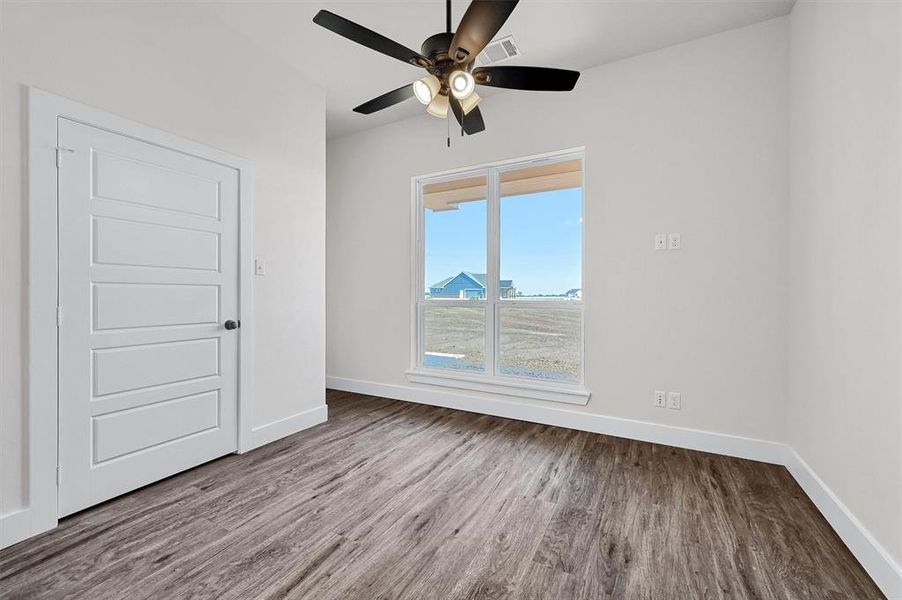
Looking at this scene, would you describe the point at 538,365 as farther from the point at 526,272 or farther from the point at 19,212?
the point at 19,212

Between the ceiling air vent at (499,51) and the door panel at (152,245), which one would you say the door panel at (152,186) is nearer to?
the door panel at (152,245)

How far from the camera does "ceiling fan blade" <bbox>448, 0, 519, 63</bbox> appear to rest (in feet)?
4.72

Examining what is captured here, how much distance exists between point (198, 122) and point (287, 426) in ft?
7.43

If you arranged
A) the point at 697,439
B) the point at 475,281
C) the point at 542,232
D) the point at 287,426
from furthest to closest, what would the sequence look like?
1. the point at 475,281
2. the point at 542,232
3. the point at 287,426
4. the point at 697,439

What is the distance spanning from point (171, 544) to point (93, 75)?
2.39m

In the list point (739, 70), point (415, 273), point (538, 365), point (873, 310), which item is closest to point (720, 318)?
point (873, 310)

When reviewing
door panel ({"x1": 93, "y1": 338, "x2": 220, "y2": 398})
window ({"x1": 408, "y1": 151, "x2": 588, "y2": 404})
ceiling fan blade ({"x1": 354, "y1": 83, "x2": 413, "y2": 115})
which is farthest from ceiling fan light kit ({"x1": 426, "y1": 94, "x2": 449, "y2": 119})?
door panel ({"x1": 93, "y1": 338, "x2": 220, "y2": 398})

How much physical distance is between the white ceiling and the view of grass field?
2.05m

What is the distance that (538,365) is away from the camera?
3.62m

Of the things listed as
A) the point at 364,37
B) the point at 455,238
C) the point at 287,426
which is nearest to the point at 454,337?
the point at 455,238

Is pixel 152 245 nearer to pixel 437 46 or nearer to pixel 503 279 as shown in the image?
pixel 437 46

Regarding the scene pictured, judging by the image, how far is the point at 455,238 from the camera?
4066 mm

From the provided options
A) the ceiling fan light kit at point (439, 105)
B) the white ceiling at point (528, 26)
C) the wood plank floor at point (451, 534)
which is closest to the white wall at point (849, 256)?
the wood plank floor at point (451, 534)

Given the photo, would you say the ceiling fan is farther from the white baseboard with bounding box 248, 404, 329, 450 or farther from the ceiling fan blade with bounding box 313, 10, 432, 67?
the white baseboard with bounding box 248, 404, 329, 450
